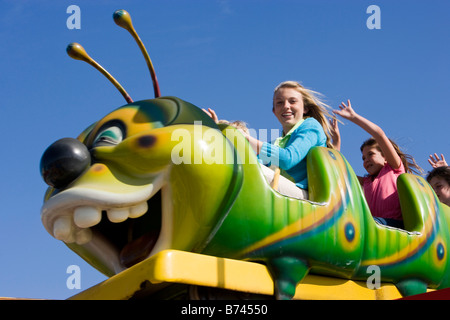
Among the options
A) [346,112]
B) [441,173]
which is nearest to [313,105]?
[346,112]

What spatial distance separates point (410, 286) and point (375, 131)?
966mm

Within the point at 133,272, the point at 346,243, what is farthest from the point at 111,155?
the point at 346,243

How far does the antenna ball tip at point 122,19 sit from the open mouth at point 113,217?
0.94 meters

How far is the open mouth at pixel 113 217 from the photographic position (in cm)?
284

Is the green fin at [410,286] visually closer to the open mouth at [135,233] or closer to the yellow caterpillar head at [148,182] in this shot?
the yellow caterpillar head at [148,182]

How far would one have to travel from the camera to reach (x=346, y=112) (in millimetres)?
4109

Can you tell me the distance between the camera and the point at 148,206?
3162 millimetres

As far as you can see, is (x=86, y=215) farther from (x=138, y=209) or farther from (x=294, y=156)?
(x=294, y=156)

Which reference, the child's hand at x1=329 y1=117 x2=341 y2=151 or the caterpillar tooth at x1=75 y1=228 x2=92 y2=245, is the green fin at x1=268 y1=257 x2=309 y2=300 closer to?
the caterpillar tooth at x1=75 y1=228 x2=92 y2=245

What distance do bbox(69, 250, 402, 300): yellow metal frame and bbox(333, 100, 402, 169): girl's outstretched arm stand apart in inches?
46.9

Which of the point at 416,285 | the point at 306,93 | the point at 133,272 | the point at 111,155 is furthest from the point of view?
the point at 306,93

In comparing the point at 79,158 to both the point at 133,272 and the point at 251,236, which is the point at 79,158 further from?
the point at 251,236

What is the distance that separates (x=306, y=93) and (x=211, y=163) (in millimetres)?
1288

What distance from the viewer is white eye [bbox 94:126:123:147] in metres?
3.06
